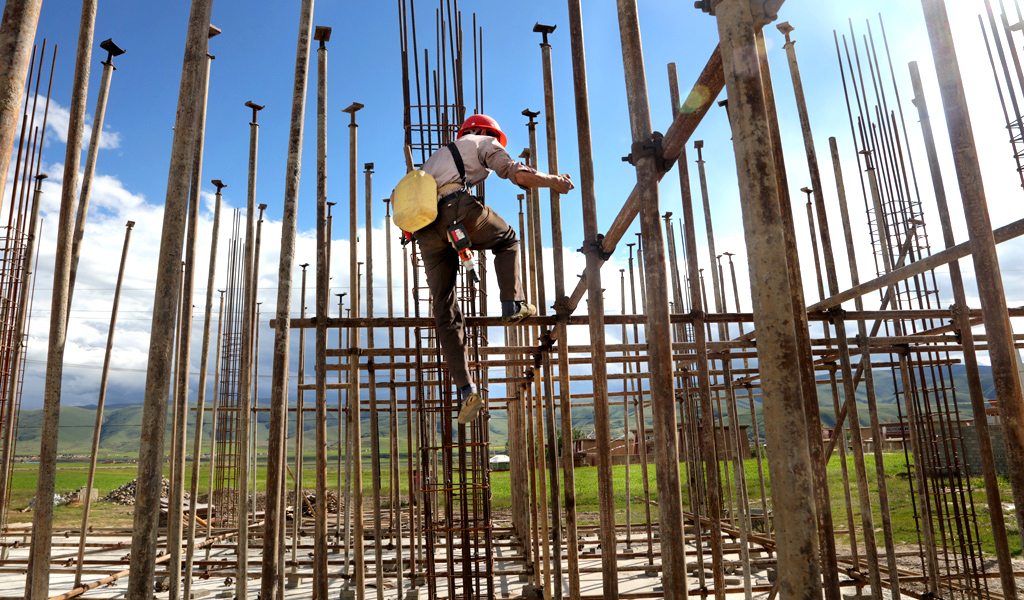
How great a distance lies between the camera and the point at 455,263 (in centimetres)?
539

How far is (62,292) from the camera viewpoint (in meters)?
4.95

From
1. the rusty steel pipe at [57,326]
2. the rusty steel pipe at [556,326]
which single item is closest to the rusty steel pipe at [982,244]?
the rusty steel pipe at [556,326]

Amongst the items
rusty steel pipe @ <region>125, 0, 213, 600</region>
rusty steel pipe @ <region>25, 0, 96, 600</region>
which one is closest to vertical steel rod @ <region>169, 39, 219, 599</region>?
rusty steel pipe @ <region>25, 0, 96, 600</region>

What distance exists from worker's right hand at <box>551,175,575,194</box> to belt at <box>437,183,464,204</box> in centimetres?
105

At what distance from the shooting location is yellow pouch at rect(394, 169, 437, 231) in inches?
190

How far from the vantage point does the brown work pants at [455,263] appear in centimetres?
514

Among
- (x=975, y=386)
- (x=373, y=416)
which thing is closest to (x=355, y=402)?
(x=373, y=416)

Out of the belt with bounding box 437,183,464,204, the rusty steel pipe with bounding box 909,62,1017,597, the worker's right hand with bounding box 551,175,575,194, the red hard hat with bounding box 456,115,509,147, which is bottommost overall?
the rusty steel pipe with bounding box 909,62,1017,597

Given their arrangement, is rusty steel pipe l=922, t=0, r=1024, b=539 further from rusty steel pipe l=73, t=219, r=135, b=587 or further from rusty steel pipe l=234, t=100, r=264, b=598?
rusty steel pipe l=73, t=219, r=135, b=587

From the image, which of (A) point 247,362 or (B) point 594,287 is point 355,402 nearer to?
(A) point 247,362

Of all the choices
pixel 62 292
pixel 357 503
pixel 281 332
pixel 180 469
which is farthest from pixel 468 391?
pixel 180 469

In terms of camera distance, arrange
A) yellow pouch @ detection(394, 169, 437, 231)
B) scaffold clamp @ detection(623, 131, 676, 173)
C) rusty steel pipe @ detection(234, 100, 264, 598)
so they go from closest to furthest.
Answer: scaffold clamp @ detection(623, 131, 676, 173) < yellow pouch @ detection(394, 169, 437, 231) < rusty steel pipe @ detection(234, 100, 264, 598)

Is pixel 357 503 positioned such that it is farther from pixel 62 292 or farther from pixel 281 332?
pixel 62 292

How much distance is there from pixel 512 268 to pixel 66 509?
116 ft
